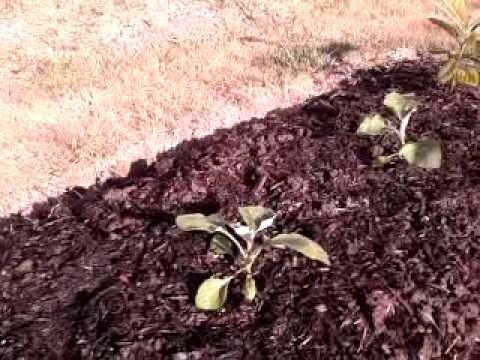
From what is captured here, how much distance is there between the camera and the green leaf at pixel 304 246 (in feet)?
8.98

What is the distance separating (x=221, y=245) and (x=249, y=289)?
1.11 feet

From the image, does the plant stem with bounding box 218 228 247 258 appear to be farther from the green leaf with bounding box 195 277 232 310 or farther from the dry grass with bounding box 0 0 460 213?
the dry grass with bounding box 0 0 460 213

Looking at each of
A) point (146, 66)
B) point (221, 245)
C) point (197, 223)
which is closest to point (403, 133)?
point (221, 245)

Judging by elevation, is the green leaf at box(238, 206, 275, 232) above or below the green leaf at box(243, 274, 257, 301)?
above

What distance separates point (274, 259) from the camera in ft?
9.96

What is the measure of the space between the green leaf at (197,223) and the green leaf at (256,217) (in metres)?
0.13

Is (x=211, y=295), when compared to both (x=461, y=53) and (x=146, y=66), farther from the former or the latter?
(x=146, y=66)

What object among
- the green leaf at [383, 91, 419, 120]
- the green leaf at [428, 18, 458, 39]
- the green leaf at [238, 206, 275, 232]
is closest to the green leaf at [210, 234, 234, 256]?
the green leaf at [238, 206, 275, 232]

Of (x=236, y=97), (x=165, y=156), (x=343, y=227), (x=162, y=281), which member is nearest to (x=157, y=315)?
(x=162, y=281)

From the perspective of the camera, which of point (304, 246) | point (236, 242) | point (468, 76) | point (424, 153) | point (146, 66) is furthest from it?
point (146, 66)

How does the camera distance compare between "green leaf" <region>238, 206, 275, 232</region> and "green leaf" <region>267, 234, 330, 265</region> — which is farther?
"green leaf" <region>238, 206, 275, 232</region>

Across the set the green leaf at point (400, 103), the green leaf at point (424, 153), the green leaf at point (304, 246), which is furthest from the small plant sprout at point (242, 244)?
the green leaf at point (400, 103)

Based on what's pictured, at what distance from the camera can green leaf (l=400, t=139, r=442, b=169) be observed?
342 centimetres

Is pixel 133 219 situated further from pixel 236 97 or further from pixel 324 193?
pixel 236 97
